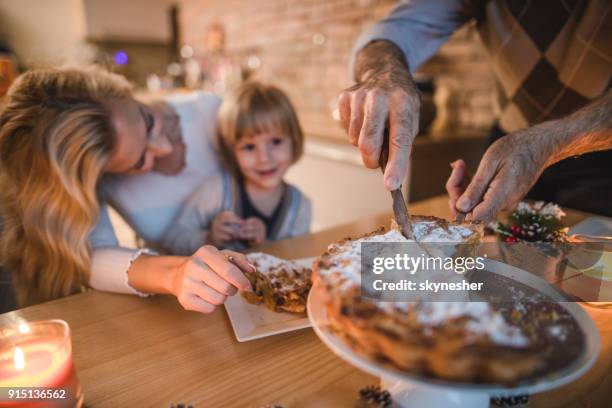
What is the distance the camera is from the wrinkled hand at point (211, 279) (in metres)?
0.66

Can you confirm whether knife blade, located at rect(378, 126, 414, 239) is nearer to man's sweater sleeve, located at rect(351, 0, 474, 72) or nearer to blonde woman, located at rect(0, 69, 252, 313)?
blonde woman, located at rect(0, 69, 252, 313)

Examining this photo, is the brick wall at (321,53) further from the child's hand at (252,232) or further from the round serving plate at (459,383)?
the round serving plate at (459,383)

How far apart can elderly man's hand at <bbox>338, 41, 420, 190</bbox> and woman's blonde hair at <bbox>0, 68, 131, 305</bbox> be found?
0.67 meters

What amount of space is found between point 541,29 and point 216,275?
49.0 inches

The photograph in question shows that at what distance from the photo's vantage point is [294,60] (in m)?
3.40

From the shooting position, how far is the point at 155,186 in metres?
1.43

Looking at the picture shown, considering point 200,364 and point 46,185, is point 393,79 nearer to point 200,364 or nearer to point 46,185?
point 200,364

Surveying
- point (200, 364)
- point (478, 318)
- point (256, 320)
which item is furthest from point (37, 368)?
point (478, 318)

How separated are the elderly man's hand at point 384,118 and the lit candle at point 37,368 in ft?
1.81

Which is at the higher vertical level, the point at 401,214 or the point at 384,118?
the point at 384,118

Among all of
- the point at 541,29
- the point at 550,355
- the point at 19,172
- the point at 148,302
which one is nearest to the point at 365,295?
the point at 550,355

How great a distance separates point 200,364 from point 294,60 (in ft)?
10.4

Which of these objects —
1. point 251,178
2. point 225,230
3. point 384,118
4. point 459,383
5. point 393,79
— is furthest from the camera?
point 251,178

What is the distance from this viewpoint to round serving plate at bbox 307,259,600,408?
0.36 metres
